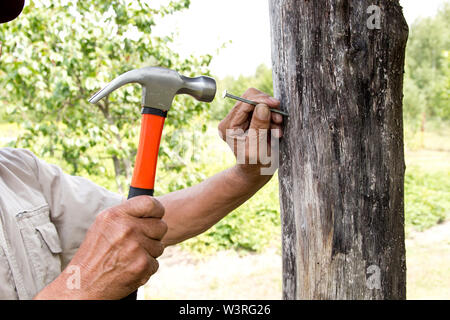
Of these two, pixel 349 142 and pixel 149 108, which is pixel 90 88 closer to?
pixel 149 108

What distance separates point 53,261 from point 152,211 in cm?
54

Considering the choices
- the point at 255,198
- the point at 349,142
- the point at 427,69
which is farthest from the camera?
the point at 427,69

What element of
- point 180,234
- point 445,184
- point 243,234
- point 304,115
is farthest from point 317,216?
point 445,184

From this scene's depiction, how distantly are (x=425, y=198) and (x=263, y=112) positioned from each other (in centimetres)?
662

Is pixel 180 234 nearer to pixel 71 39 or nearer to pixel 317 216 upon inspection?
pixel 317 216

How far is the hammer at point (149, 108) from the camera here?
1234mm

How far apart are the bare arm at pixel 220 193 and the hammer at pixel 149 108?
0.24 m

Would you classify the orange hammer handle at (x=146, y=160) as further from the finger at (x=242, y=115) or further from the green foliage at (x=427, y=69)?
the green foliage at (x=427, y=69)

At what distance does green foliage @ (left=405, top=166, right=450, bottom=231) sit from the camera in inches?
258

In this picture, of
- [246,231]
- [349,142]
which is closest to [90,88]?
[349,142]

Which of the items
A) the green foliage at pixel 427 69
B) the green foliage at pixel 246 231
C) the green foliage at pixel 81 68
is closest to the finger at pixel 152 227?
the green foliage at pixel 81 68

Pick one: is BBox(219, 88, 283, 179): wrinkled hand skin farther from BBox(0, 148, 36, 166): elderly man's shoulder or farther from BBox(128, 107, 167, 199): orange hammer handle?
BBox(0, 148, 36, 166): elderly man's shoulder

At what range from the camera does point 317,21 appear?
124 cm

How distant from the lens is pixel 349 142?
123cm
